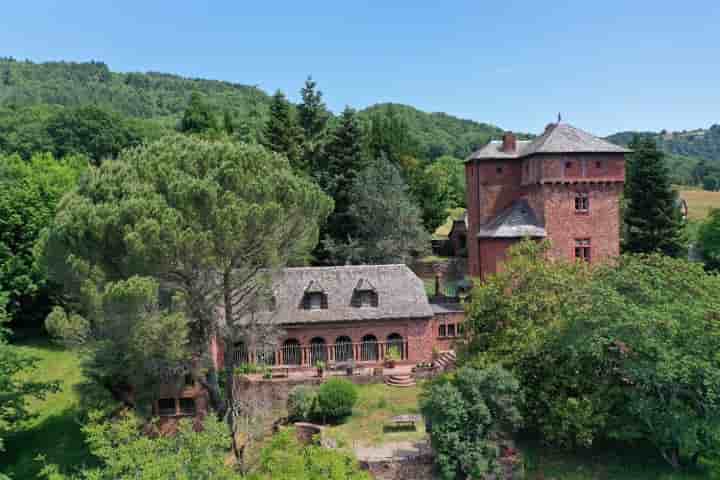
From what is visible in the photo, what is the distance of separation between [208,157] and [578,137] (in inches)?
934

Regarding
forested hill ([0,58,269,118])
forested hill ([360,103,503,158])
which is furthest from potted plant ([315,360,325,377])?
forested hill ([0,58,269,118])

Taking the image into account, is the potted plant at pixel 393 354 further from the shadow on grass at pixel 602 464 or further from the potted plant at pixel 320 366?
the shadow on grass at pixel 602 464

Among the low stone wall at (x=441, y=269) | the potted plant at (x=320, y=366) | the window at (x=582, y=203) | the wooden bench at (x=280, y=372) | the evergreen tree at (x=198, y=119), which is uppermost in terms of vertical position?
the evergreen tree at (x=198, y=119)

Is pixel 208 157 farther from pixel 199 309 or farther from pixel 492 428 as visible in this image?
pixel 492 428

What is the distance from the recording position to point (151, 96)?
14788 cm

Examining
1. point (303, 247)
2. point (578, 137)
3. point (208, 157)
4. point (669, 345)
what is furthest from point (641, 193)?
Answer: point (208, 157)

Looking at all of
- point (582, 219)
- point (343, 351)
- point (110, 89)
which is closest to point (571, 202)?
point (582, 219)

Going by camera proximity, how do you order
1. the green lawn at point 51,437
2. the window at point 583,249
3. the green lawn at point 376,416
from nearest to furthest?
the green lawn at point 376,416, the green lawn at point 51,437, the window at point 583,249

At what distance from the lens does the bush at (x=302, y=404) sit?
2422 centimetres

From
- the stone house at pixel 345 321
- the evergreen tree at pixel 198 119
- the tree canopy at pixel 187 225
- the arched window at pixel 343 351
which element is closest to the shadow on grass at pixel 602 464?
the stone house at pixel 345 321

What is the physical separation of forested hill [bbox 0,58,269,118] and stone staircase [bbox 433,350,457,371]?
94.4 meters

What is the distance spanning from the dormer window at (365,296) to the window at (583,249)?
43.2 feet

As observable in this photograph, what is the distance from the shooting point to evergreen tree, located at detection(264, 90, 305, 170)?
150 feet

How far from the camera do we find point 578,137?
3284 cm
